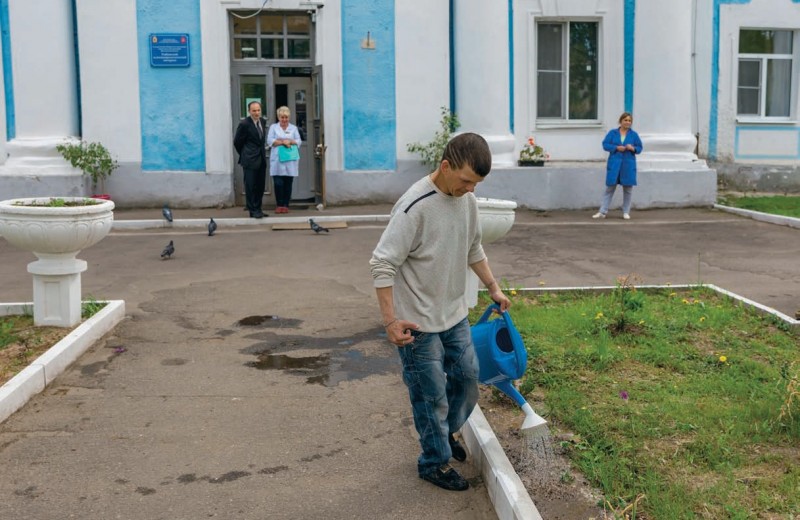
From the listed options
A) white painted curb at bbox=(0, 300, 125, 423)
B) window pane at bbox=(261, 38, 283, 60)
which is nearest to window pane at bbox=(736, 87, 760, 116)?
window pane at bbox=(261, 38, 283, 60)

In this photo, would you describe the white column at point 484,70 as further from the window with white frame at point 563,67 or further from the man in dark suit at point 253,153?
the man in dark suit at point 253,153

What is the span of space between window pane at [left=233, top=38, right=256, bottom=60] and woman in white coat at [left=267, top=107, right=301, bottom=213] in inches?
79.2

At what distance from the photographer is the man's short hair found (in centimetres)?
406

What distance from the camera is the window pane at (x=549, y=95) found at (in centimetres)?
1731

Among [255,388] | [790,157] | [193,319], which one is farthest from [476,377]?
[790,157]

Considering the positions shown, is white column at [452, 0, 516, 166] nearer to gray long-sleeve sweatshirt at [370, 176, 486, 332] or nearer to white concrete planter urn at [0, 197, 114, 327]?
white concrete planter urn at [0, 197, 114, 327]

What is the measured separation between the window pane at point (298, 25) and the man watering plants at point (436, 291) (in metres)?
12.7

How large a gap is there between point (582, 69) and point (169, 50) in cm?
770

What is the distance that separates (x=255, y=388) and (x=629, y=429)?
8.20 ft

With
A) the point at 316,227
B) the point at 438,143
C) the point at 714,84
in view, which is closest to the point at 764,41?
the point at 714,84

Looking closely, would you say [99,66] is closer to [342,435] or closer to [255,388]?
[255,388]

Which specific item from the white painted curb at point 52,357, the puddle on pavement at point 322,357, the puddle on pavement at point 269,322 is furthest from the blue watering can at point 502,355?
the puddle on pavement at point 269,322

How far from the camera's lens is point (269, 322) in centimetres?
787

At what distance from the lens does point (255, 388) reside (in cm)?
603
